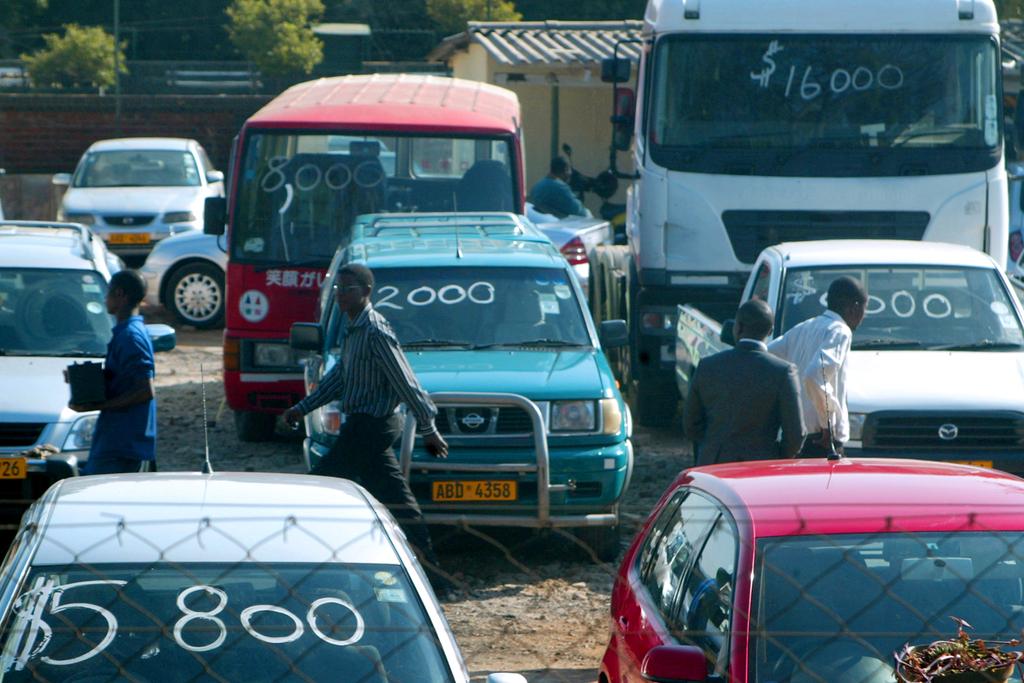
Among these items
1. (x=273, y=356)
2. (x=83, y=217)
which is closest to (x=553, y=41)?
(x=83, y=217)

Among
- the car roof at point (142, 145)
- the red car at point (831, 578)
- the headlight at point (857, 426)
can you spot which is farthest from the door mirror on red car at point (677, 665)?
the car roof at point (142, 145)

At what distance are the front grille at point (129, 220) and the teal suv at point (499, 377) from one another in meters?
11.0

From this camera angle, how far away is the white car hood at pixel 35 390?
344 inches

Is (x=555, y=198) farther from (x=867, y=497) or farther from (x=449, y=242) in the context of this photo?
(x=867, y=497)

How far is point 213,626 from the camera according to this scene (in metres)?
4.13

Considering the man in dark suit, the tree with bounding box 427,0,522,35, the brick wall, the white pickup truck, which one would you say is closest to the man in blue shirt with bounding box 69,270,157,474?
the man in dark suit

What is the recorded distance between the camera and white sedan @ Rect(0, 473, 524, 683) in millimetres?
4066

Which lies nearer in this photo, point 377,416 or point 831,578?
point 831,578

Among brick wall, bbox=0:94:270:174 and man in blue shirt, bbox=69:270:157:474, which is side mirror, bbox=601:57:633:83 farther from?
brick wall, bbox=0:94:270:174

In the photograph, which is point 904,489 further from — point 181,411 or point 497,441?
point 181,411

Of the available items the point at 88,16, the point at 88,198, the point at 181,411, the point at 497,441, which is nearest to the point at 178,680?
the point at 497,441

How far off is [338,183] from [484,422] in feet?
13.9

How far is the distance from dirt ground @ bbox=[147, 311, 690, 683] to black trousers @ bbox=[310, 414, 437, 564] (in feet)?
1.70

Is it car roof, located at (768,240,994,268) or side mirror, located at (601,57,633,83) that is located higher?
side mirror, located at (601,57,633,83)
